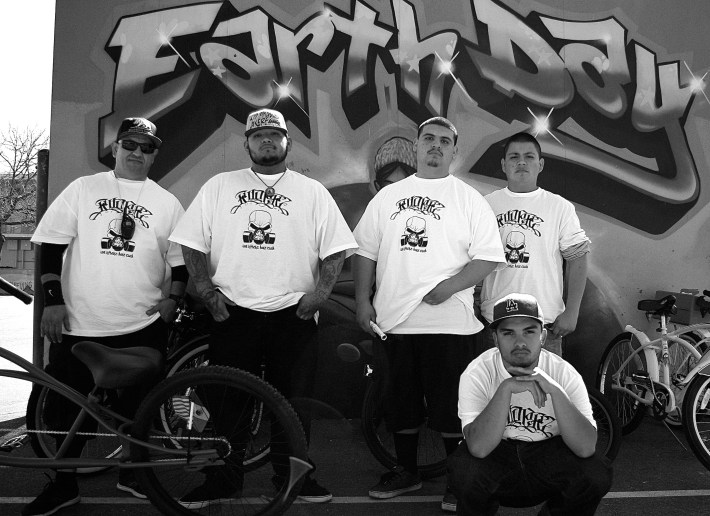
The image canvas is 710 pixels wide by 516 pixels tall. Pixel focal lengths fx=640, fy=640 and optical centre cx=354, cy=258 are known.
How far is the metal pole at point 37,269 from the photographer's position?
4.93m

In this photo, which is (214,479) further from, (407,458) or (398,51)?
(398,51)

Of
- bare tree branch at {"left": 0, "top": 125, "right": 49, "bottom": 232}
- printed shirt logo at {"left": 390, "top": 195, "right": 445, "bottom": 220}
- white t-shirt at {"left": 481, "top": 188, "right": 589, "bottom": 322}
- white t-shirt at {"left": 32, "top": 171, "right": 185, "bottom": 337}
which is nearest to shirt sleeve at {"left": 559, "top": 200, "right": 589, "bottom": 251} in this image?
white t-shirt at {"left": 481, "top": 188, "right": 589, "bottom": 322}

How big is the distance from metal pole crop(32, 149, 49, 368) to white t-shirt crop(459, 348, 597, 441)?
3.45m

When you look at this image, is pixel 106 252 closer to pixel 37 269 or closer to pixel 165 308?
pixel 165 308

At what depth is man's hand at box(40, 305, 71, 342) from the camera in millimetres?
3654

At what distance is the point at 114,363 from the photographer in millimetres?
3115

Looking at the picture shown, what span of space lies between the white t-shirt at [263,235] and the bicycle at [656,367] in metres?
2.62

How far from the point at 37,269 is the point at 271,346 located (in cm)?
228

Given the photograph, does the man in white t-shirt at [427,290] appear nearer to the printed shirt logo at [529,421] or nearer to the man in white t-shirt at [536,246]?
the man in white t-shirt at [536,246]

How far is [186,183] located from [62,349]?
7.09 feet

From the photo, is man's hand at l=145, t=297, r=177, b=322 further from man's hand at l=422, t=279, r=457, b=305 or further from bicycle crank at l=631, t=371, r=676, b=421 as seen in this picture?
bicycle crank at l=631, t=371, r=676, b=421

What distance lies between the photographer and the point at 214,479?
3.30 meters

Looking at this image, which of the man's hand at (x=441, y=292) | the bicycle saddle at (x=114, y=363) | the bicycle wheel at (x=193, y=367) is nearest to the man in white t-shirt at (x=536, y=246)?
the man's hand at (x=441, y=292)

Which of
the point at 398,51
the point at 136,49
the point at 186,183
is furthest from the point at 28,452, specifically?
the point at 398,51
